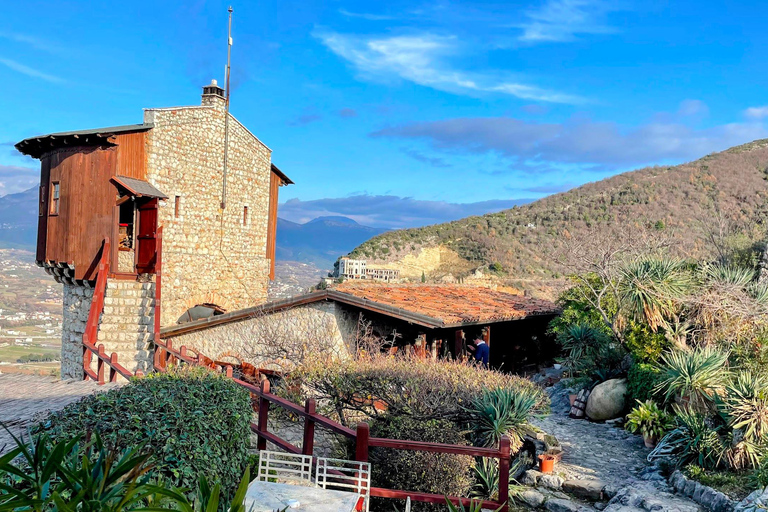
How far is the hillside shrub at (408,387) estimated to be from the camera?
7.74 metres

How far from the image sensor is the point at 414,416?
750 cm

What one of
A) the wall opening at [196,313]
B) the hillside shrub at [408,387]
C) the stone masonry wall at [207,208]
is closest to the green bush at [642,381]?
the hillside shrub at [408,387]

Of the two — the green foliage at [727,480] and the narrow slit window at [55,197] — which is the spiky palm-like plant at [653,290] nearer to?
the green foliage at [727,480]

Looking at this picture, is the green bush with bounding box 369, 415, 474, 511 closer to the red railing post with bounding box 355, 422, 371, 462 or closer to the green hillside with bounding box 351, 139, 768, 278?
the red railing post with bounding box 355, 422, 371, 462

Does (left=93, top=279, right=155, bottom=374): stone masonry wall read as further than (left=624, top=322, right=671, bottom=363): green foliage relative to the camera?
Yes

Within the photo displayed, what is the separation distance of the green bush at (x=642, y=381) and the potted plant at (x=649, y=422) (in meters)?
0.27

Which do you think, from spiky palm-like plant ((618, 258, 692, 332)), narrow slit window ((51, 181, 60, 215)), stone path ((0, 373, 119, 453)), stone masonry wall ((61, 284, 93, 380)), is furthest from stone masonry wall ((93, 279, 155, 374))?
spiky palm-like plant ((618, 258, 692, 332))

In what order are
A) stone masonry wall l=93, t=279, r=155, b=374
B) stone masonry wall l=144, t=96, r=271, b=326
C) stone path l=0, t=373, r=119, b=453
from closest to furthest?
stone path l=0, t=373, r=119, b=453
stone masonry wall l=93, t=279, r=155, b=374
stone masonry wall l=144, t=96, r=271, b=326

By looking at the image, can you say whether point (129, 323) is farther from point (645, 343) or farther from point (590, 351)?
point (645, 343)

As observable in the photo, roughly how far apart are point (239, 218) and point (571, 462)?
14.7 m

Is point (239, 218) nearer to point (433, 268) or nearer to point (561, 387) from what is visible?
point (561, 387)

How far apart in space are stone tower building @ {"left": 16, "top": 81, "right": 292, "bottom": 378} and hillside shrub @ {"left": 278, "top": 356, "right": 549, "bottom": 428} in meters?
9.47

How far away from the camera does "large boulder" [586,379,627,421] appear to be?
36.0 feet

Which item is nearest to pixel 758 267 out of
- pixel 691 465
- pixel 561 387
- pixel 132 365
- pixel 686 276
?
pixel 686 276
